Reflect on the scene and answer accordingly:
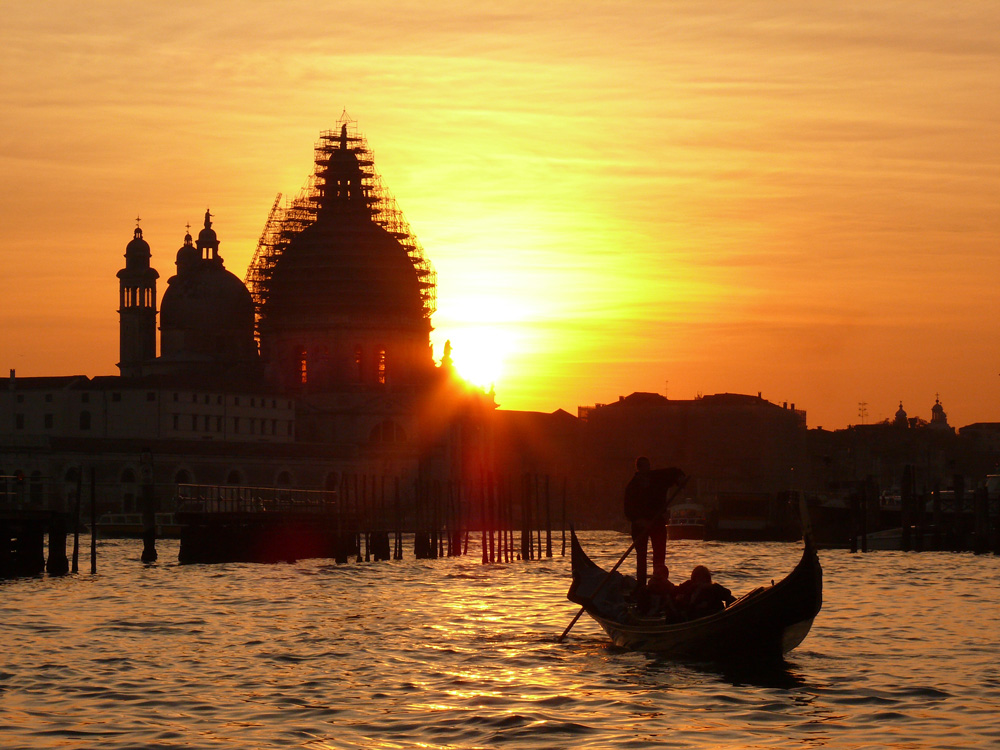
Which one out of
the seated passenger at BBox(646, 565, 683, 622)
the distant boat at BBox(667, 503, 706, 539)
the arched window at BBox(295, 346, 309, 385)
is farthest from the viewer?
the arched window at BBox(295, 346, 309, 385)

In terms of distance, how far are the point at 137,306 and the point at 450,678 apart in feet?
424

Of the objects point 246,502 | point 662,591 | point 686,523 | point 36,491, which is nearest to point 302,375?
point 36,491

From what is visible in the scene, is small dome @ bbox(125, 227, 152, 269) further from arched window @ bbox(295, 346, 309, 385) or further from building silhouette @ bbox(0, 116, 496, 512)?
arched window @ bbox(295, 346, 309, 385)

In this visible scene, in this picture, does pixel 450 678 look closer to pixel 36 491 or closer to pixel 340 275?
pixel 36 491

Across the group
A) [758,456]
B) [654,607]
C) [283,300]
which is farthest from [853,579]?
[758,456]

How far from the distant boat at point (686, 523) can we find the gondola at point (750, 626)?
64.6m

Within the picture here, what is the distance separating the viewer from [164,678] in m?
22.8

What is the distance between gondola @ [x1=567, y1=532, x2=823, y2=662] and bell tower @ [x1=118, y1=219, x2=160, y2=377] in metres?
127

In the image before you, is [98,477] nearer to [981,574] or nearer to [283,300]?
[283,300]

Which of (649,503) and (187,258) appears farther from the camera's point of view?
(187,258)

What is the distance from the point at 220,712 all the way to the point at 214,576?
97.4 ft

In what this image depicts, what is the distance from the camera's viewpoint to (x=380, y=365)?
430ft

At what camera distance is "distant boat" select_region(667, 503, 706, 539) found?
89875 mm

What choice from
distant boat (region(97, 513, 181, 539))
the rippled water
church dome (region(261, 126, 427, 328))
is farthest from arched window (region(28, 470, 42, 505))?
the rippled water
